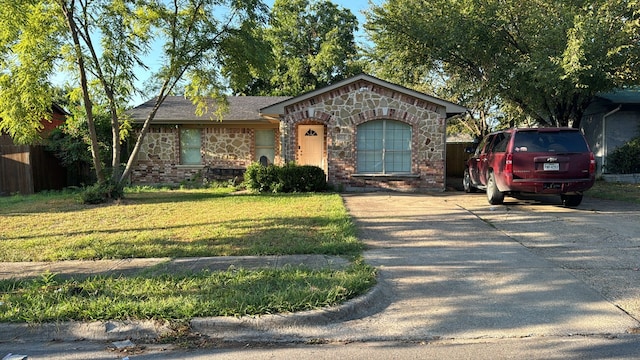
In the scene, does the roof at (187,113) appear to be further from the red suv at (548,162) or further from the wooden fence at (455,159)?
the red suv at (548,162)

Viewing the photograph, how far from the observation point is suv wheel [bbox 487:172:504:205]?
10.5 metres

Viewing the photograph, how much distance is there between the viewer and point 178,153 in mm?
17828

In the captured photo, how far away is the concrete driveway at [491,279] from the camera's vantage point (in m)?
4.16

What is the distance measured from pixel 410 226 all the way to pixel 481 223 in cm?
144

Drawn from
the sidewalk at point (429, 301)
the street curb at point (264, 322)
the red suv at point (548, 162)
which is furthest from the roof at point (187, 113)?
the street curb at point (264, 322)

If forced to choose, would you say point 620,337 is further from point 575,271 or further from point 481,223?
point 481,223

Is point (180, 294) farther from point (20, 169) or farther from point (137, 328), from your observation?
point (20, 169)

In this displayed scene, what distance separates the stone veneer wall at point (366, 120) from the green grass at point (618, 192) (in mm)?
4510

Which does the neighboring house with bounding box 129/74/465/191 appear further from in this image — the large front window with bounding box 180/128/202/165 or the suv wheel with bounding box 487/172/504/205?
the large front window with bounding box 180/128/202/165

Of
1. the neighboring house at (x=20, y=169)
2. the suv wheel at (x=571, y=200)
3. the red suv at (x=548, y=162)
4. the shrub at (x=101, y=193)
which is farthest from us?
the neighboring house at (x=20, y=169)

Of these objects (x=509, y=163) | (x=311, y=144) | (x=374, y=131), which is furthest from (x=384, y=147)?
(x=509, y=163)

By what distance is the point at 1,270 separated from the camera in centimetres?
595

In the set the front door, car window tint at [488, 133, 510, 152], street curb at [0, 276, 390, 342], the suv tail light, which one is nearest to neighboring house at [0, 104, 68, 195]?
the front door

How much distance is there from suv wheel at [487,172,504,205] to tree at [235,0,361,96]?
2165 cm
